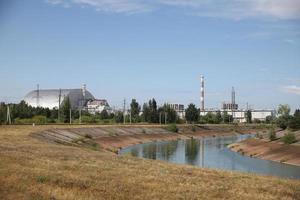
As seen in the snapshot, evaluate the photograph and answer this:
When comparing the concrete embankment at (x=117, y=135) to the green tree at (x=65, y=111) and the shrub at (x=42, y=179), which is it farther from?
the shrub at (x=42, y=179)

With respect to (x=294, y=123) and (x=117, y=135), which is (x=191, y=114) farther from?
(x=117, y=135)

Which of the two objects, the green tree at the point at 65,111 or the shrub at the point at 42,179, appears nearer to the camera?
the shrub at the point at 42,179

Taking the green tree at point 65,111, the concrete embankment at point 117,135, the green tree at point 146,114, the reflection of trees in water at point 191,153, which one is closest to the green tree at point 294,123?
the reflection of trees in water at point 191,153

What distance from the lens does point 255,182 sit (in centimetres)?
2411

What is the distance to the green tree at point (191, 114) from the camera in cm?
16850

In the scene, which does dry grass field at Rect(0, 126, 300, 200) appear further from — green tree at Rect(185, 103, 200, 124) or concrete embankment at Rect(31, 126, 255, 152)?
green tree at Rect(185, 103, 200, 124)

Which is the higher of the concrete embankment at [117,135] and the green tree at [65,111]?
the green tree at [65,111]

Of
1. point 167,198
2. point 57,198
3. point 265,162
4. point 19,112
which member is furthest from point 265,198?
point 19,112

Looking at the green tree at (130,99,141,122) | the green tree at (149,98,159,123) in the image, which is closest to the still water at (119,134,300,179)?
the green tree at (149,98,159,123)

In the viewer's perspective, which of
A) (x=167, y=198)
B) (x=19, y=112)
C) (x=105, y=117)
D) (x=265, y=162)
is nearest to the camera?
(x=167, y=198)

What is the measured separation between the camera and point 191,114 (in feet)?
553

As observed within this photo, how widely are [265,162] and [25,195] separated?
4490 centimetres

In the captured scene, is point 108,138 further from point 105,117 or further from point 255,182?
point 105,117

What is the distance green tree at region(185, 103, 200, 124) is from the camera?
553 feet
